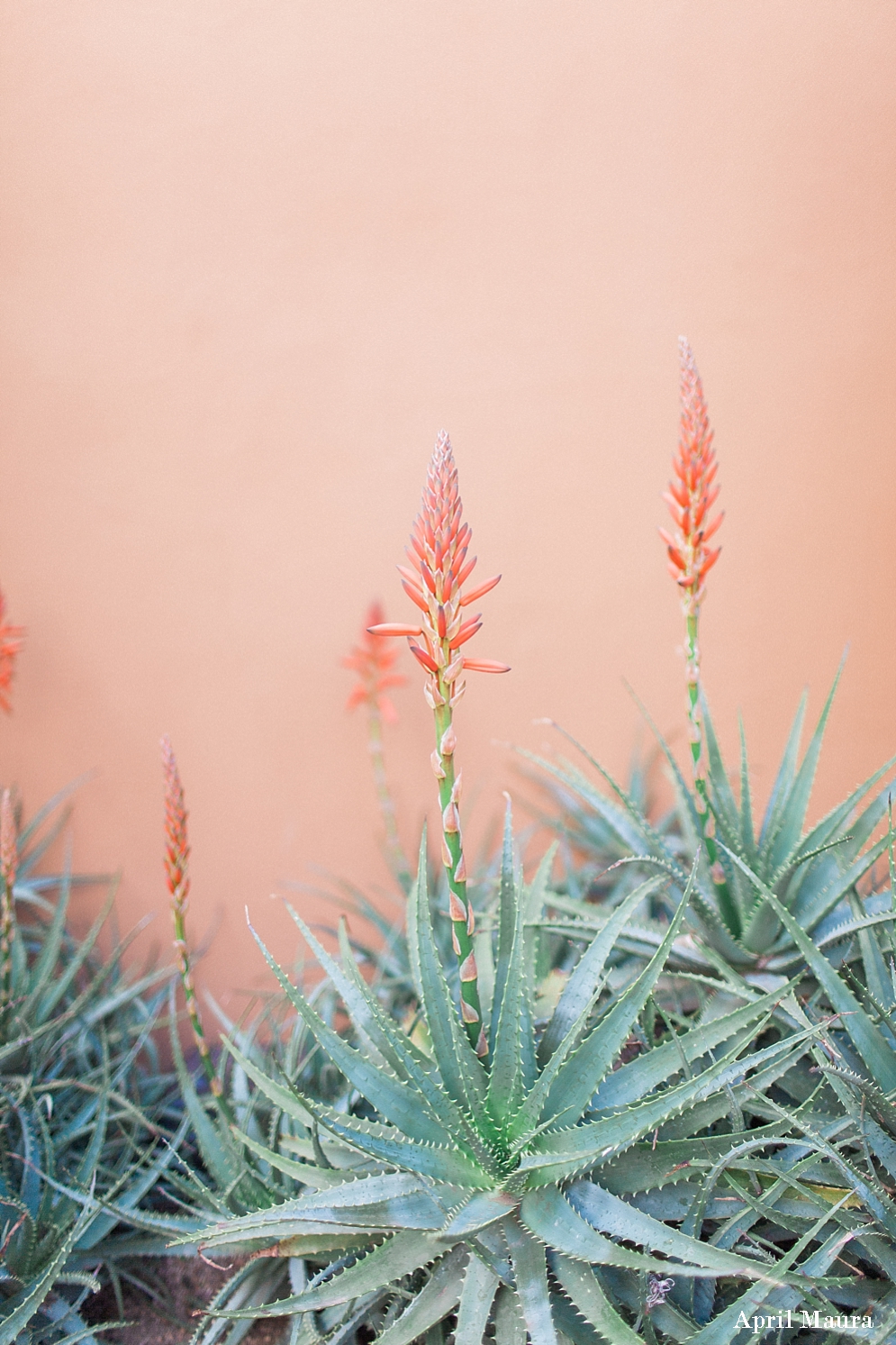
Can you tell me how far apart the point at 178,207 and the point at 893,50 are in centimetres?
174

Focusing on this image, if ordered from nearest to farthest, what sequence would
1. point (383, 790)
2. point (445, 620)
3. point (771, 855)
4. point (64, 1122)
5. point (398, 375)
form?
point (445, 620), point (771, 855), point (64, 1122), point (398, 375), point (383, 790)

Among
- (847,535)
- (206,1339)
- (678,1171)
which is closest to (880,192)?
(847,535)

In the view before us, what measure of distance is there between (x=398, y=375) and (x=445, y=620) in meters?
1.37

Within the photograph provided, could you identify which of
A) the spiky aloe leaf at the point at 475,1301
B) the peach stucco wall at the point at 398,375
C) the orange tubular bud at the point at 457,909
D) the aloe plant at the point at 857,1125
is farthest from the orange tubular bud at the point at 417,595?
the peach stucco wall at the point at 398,375

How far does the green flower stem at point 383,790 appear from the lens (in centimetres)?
236

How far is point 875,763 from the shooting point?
2283mm

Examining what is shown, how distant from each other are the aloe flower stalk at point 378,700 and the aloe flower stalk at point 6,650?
804 millimetres

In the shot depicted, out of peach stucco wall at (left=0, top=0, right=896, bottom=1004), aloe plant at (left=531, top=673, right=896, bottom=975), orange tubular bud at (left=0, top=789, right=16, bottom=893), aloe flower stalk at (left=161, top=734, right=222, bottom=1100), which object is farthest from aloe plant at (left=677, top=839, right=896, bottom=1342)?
orange tubular bud at (left=0, top=789, right=16, bottom=893)

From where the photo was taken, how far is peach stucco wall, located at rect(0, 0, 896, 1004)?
85.4 inches

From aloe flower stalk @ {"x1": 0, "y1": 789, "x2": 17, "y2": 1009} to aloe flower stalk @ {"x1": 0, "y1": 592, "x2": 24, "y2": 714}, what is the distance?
0.57 meters

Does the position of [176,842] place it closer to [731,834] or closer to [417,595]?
[417,595]

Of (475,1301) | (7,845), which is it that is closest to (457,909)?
(475,1301)

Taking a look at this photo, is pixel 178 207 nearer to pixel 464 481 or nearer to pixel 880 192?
pixel 464 481

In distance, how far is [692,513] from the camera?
1438 millimetres
